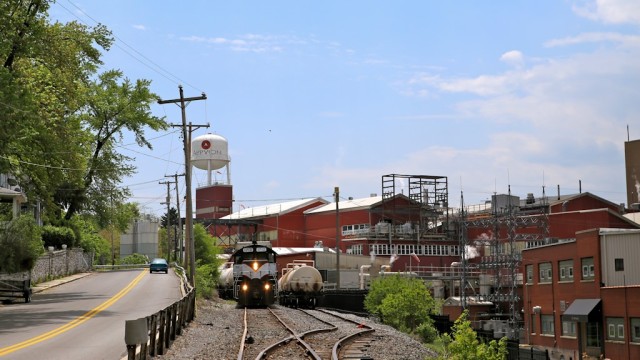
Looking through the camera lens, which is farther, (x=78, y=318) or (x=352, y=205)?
(x=352, y=205)

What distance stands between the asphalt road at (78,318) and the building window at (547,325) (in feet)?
81.3

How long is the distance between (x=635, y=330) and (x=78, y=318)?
92.4 feet

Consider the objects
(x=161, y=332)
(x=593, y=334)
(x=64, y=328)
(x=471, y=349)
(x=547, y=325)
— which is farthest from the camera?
(x=547, y=325)

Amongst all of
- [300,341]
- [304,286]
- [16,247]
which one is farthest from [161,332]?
[304,286]

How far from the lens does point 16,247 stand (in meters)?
45.0

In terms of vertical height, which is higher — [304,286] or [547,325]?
[304,286]

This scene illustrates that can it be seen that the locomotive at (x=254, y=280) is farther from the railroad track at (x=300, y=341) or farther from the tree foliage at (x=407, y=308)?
the railroad track at (x=300, y=341)

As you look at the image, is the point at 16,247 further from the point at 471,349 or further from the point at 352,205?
the point at 352,205

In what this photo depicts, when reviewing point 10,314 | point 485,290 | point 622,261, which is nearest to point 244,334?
point 10,314

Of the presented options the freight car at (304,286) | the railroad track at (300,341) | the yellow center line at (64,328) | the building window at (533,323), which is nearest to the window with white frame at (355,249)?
the building window at (533,323)

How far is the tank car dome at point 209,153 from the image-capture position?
125 meters

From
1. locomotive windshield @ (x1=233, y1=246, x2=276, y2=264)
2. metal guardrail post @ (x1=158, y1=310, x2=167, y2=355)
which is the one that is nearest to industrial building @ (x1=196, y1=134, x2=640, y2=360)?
locomotive windshield @ (x1=233, y1=246, x2=276, y2=264)

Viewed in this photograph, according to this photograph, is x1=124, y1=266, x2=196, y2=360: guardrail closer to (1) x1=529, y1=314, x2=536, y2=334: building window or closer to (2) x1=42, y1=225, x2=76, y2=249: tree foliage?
(1) x1=529, y1=314, x2=536, y2=334: building window

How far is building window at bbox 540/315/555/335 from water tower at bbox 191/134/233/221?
73711mm
